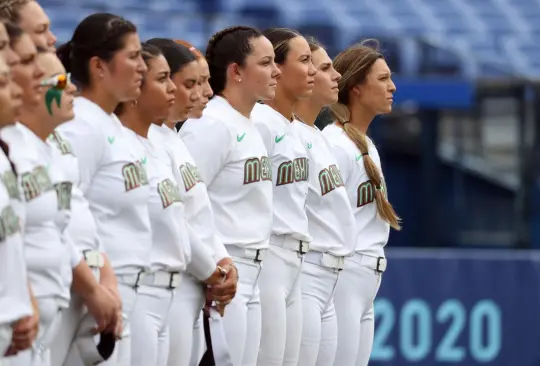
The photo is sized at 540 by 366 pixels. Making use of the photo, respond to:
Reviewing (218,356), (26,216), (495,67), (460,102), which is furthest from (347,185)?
(495,67)

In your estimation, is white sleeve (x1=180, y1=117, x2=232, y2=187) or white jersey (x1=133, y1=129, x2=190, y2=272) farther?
white sleeve (x1=180, y1=117, x2=232, y2=187)

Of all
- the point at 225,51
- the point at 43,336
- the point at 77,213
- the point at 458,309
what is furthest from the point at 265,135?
the point at 458,309

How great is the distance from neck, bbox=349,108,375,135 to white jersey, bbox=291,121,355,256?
51 centimetres

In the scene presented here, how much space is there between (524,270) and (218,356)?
5.23 metres

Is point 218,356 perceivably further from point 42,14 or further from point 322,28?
point 322,28

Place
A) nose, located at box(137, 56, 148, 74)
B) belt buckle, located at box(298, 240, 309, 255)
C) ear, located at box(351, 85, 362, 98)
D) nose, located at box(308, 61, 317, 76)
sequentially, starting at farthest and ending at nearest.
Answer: ear, located at box(351, 85, 362, 98) < nose, located at box(308, 61, 317, 76) < belt buckle, located at box(298, 240, 309, 255) < nose, located at box(137, 56, 148, 74)

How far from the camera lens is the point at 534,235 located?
12.7 meters

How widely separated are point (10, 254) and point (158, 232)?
Answer: 1310mm

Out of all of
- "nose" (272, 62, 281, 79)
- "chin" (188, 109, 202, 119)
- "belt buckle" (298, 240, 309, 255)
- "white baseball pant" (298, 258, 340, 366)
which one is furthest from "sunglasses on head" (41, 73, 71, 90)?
"white baseball pant" (298, 258, 340, 366)

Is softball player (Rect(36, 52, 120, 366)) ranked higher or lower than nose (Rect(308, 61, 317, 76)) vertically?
lower

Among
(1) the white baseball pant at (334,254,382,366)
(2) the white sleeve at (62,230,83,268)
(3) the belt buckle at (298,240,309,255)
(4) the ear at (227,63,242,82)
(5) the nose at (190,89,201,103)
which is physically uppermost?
(4) the ear at (227,63,242,82)

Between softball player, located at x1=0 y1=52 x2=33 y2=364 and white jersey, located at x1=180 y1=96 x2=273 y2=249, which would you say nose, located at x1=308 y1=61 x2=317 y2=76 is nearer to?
white jersey, located at x1=180 y1=96 x2=273 y2=249

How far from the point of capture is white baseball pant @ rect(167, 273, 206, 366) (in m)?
5.22

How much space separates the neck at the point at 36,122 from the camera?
437 cm
